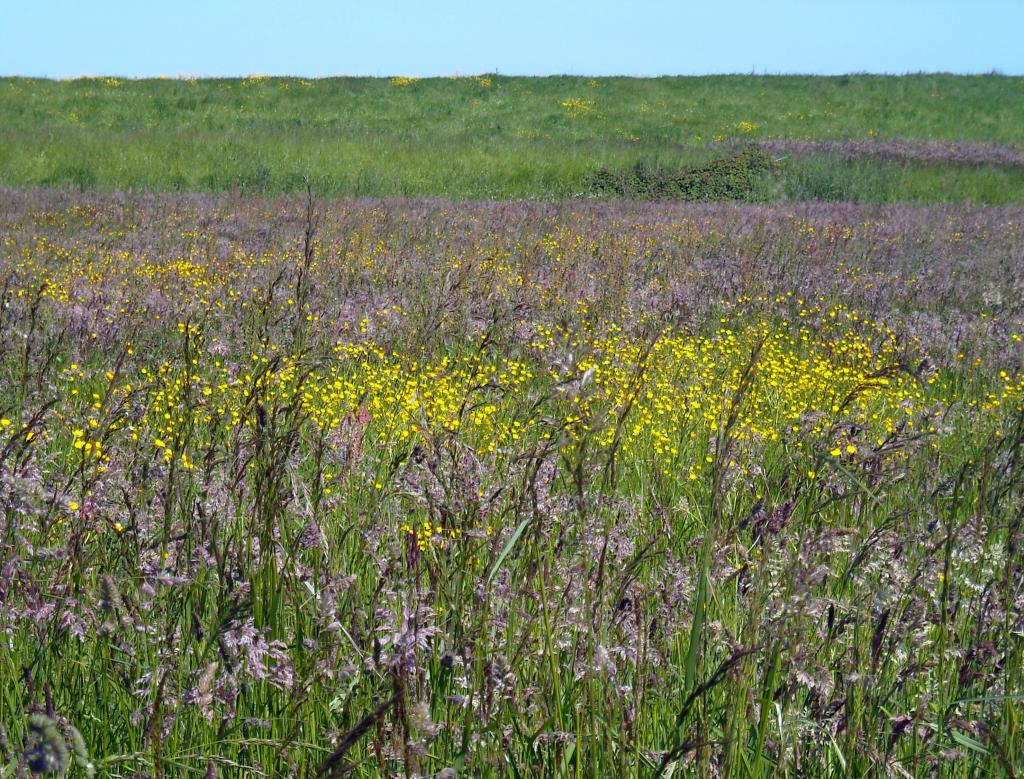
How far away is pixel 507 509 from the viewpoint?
72.6 inches

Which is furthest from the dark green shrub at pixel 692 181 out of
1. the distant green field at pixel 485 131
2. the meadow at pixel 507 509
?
the meadow at pixel 507 509

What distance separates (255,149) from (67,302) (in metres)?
15.1

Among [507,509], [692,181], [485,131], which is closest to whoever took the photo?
[507,509]

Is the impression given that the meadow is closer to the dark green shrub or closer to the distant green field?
the dark green shrub

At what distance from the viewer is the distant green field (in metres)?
19.6

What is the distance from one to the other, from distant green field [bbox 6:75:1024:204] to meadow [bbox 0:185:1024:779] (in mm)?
9467

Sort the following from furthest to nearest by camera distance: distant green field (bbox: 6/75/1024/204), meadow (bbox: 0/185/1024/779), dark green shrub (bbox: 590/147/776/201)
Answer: distant green field (bbox: 6/75/1024/204) < dark green shrub (bbox: 590/147/776/201) < meadow (bbox: 0/185/1024/779)

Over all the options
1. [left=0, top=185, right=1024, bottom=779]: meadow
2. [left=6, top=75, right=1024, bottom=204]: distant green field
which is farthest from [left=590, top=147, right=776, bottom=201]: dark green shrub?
[left=0, top=185, right=1024, bottom=779]: meadow

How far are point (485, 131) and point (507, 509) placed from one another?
2790cm

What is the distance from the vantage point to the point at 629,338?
6.25 meters

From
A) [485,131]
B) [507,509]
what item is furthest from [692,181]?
[507,509]

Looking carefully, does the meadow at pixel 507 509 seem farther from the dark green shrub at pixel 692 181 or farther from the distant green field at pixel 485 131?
the distant green field at pixel 485 131

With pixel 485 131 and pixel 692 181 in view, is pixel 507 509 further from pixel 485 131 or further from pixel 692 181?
pixel 485 131

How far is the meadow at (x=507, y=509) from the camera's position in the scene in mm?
1622
